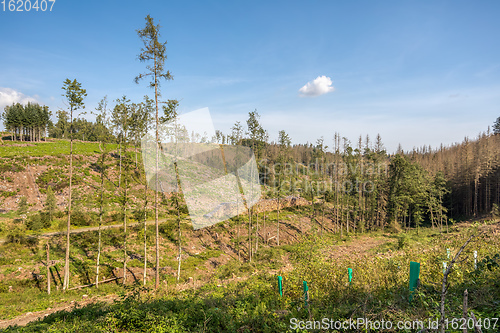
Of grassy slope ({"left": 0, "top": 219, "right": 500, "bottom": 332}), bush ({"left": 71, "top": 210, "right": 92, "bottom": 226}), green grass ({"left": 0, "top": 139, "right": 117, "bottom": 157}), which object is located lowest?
bush ({"left": 71, "top": 210, "right": 92, "bottom": 226})

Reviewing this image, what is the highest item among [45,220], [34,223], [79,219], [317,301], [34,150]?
[34,150]

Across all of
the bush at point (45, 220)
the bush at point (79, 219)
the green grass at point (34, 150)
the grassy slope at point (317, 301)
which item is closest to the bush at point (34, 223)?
the bush at point (45, 220)

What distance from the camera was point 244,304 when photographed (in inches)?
295

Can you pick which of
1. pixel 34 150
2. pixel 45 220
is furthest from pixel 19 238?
pixel 34 150

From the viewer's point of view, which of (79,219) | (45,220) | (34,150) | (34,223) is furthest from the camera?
(34,150)

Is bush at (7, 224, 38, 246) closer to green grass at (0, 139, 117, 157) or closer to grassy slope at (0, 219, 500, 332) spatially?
grassy slope at (0, 219, 500, 332)

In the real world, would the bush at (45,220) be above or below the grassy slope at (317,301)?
below

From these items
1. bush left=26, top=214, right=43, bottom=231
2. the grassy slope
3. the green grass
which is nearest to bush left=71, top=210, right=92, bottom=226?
bush left=26, top=214, right=43, bottom=231

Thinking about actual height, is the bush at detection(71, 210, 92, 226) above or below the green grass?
below

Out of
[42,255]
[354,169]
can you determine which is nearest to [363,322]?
[42,255]

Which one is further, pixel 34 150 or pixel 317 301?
pixel 34 150

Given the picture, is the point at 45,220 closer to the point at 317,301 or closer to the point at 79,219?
the point at 79,219

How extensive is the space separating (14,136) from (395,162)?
93559mm

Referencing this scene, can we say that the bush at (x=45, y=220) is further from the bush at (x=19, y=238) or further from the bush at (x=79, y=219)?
the bush at (x=19, y=238)
